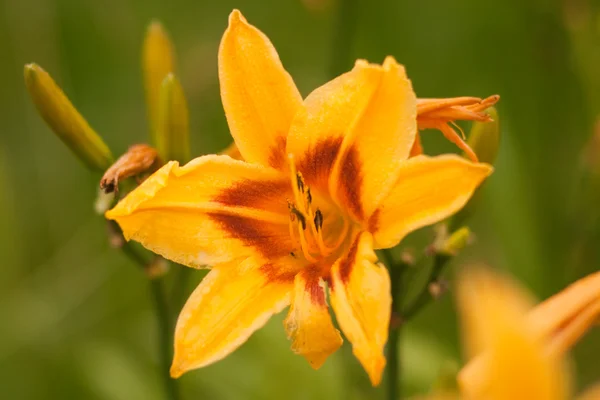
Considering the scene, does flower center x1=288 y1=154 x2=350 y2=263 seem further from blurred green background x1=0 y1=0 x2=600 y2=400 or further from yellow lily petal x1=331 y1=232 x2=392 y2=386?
blurred green background x1=0 y1=0 x2=600 y2=400

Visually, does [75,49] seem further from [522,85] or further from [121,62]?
[522,85]

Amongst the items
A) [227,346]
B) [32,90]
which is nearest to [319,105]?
[227,346]

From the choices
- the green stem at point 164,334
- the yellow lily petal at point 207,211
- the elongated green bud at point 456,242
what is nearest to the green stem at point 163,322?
the green stem at point 164,334

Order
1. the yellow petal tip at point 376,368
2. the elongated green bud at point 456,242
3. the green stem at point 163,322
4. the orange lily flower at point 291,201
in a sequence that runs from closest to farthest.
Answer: the yellow petal tip at point 376,368 < the orange lily flower at point 291,201 < the elongated green bud at point 456,242 < the green stem at point 163,322

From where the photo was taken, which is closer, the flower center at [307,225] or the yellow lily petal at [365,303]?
the yellow lily petal at [365,303]

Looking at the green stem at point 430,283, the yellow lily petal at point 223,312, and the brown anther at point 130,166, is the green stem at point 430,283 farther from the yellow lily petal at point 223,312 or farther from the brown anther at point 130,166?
the brown anther at point 130,166

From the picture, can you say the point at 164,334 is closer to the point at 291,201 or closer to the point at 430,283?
the point at 291,201

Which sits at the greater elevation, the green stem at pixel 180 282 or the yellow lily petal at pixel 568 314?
the green stem at pixel 180 282
